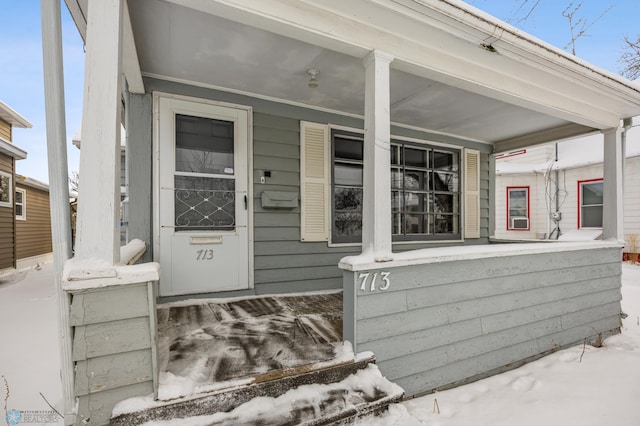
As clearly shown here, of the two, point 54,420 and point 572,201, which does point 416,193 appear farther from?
point 572,201

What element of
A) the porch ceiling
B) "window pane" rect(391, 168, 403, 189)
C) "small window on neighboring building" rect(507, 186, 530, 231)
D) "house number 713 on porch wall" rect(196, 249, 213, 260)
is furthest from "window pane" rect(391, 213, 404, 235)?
"small window on neighboring building" rect(507, 186, 530, 231)

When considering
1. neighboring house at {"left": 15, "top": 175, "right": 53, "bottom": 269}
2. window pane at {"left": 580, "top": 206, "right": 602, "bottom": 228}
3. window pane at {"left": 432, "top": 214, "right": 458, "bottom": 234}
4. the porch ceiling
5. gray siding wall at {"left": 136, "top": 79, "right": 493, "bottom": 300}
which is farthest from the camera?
neighboring house at {"left": 15, "top": 175, "right": 53, "bottom": 269}

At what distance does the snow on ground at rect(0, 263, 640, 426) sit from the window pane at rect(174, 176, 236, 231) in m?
1.57

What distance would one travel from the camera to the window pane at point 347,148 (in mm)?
3691

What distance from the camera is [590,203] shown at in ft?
26.1

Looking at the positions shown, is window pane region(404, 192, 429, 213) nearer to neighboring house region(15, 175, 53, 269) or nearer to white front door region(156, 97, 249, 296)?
white front door region(156, 97, 249, 296)

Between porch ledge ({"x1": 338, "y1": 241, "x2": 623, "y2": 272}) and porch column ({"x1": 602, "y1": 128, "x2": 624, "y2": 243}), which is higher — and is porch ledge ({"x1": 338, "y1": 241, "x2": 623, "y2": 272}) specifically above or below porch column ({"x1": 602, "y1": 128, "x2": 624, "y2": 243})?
below

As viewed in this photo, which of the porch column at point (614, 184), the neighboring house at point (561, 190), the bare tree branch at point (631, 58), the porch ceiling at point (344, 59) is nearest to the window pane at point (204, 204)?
the porch ceiling at point (344, 59)

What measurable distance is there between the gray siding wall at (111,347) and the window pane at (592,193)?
1021cm

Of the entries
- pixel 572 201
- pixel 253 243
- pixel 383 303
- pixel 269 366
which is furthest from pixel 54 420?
pixel 572 201

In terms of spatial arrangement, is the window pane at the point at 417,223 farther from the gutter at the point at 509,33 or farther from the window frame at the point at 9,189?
the window frame at the point at 9,189

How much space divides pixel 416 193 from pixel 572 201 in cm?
681

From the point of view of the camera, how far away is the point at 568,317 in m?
3.06

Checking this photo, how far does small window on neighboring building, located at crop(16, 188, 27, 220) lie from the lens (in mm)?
8352
